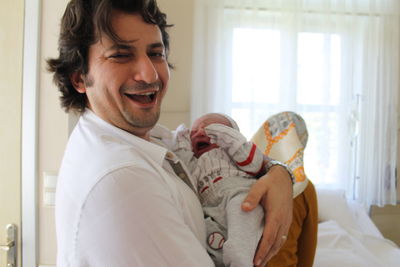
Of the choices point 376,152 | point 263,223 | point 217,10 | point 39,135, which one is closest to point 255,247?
point 263,223

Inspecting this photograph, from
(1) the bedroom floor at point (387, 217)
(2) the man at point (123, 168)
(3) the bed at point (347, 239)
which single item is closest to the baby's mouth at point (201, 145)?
(2) the man at point (123, 168)

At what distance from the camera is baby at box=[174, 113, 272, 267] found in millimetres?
830

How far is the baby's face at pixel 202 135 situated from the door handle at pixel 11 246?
1032 mm

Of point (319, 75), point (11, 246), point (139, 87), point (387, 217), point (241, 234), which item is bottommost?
point (387, 217)

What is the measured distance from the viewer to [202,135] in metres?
1.28

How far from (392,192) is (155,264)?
2.94 metres

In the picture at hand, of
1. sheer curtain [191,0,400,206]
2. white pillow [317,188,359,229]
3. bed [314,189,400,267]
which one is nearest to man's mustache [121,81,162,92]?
bed [314,189,400,267]

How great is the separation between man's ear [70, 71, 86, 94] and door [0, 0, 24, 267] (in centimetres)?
81

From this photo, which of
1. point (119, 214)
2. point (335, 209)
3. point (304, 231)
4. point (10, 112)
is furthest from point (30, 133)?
point (335, 209)

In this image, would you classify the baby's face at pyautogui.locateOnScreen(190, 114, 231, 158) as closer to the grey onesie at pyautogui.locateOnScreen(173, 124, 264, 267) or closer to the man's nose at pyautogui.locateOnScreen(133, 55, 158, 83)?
the grey onesie at pyautogui.locateOnScreen(173, 124, 264, 267)

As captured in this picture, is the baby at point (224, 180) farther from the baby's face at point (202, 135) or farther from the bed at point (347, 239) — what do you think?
the bed at point (347, 239)

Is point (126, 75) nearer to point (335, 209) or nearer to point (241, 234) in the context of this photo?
point (241, 234)

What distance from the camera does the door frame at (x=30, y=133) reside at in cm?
155

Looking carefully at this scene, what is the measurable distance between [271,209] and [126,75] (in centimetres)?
53
